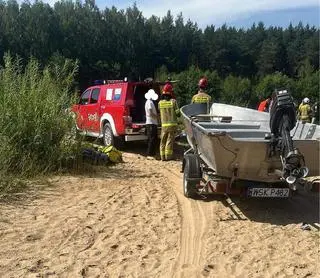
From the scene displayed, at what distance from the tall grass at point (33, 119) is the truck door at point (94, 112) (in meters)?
3.68

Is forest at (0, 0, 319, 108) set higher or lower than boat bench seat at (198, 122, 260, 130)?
higher

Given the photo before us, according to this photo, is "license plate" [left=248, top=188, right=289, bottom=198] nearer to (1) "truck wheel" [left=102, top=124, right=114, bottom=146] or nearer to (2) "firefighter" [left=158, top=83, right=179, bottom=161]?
(2) "firefighter" [left=158, top=83, right=179, bottom=161]

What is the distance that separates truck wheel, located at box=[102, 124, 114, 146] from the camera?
45.4 feet

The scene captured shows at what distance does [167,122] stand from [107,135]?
8.35ft

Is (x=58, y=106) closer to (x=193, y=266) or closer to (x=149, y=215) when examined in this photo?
(x=149, y=215)

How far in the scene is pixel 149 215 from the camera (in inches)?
283

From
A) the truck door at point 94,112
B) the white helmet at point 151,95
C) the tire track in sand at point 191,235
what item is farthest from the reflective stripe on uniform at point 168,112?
the tire track in sand at point 191,235

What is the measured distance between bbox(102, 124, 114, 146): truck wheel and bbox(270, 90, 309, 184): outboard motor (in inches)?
271

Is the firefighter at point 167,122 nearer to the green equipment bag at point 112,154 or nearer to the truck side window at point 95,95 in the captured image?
the green equipment bag at point 112,154

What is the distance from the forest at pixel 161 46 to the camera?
81.4m

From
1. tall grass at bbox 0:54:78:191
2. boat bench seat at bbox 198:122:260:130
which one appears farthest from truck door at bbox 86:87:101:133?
boat bench seat at bbox 198:122:260:130

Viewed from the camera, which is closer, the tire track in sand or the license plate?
the tire track in sand

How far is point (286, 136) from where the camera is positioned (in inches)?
264

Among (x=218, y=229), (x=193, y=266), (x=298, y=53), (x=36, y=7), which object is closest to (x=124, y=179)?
(x=218, y=229)
